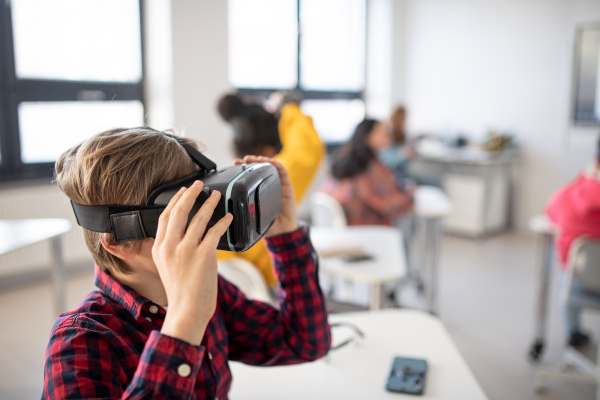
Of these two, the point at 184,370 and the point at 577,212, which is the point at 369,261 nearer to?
the point at 577,212

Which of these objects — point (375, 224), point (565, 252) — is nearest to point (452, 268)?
point (375, 224)

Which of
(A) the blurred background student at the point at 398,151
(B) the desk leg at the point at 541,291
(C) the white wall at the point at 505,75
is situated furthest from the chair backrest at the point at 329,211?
(C) the white wall at the point at 505,75

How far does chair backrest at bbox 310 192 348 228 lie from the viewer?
292 centimetres

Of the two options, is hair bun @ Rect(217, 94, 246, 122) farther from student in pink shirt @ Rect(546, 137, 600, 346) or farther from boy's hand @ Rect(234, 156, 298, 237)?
student in pink shirt @ Rect(546, 137, 600, 346)

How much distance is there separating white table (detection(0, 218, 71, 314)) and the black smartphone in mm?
1560

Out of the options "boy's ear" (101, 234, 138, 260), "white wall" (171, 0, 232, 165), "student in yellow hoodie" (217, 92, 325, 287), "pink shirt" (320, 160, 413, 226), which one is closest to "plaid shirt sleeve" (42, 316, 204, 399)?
"boy's ear" (101, 234, 138, 260)

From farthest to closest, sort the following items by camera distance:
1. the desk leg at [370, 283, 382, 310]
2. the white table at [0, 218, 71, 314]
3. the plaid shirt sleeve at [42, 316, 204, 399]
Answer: the white table at [0, 218, 71, 314]
the desk leg at [370, 283, 382, 310]
the plaid shirt sleeve at [42, 316, 204, 399]

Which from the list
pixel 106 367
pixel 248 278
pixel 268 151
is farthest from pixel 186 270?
pixel 268 151

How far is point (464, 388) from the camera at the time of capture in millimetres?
1078

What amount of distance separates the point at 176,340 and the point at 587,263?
1997 millimetres

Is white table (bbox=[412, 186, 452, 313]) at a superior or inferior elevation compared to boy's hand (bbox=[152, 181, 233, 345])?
inferior

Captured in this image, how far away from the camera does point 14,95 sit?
3559 millimetres

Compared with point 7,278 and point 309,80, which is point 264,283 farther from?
point 309,80

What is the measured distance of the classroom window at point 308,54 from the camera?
5031mm
